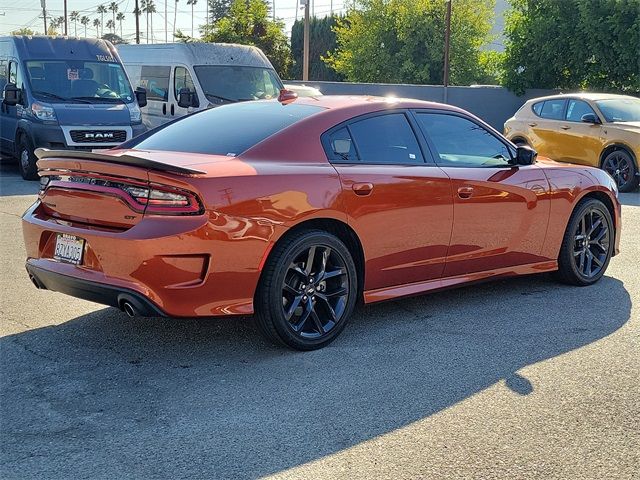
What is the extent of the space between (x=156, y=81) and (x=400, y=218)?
12.7 m

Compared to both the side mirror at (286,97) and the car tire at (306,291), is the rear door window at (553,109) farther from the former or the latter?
the car tire at (306,291)

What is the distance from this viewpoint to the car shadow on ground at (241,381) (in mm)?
3729

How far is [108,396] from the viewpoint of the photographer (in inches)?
171

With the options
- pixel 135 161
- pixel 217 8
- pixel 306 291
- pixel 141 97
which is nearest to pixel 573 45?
pixel 141 97

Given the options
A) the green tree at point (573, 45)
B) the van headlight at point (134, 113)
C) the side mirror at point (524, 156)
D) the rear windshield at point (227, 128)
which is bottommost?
the van headlight at point (134, 113)

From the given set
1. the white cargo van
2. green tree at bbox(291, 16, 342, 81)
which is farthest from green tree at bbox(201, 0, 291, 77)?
the white cargo van

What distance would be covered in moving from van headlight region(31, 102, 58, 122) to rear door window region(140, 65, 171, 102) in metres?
3.56

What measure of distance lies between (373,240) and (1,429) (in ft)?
8.19

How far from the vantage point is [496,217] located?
623 centimetres

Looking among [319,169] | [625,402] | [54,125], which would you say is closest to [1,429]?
[319,169]

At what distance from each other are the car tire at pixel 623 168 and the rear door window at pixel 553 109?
4.39 ft

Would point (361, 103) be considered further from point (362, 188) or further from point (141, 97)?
point (141, 97)

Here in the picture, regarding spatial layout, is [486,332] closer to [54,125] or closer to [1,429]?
[1,429]

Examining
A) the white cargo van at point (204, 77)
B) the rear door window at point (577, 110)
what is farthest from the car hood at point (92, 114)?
the rear door window at point (577, 110)
